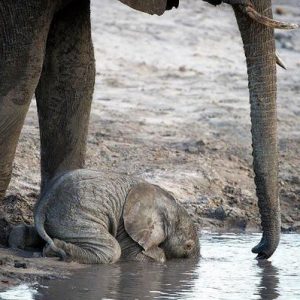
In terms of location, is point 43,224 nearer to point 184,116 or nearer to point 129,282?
point 129,282

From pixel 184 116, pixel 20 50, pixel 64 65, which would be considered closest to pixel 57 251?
pixel 20 50

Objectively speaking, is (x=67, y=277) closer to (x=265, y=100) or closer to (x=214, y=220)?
(x=265, y=100)

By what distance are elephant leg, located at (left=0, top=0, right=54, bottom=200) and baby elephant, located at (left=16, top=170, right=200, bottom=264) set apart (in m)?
0.52

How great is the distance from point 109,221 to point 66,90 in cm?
91

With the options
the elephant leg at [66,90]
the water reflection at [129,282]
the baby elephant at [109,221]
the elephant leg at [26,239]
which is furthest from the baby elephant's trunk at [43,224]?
the elephant leg at [66,90]

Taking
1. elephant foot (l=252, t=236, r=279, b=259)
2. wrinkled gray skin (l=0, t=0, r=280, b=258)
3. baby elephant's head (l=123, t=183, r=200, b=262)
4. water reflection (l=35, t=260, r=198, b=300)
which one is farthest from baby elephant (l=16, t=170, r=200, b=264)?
elephant foot (l=252, t=236, r=279, b=259)

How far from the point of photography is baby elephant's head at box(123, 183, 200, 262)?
7.86 metres

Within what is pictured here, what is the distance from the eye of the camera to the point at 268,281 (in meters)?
7.46

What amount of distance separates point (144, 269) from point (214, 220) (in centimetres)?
191

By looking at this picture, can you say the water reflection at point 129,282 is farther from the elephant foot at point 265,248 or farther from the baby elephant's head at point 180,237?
the elephant foot at point 265,248

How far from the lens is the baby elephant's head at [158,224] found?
7.86 meters

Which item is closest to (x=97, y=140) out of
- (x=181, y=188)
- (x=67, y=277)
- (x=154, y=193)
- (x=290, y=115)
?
(x=181, y=188)

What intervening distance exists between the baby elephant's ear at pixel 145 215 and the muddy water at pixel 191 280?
0.51ft

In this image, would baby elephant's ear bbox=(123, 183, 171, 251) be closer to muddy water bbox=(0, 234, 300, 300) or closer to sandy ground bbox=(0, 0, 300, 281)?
muddy water bbox=(0, 234, 300, 300)
